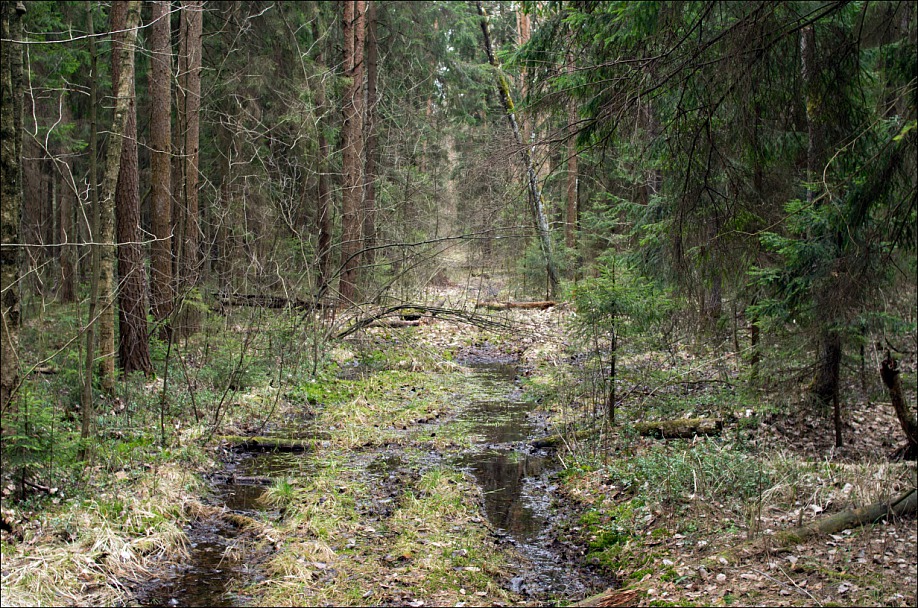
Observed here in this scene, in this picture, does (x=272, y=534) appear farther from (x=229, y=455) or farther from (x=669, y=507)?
(x=669, y=507)

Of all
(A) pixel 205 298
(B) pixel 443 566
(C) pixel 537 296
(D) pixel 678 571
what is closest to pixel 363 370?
(A) pixel 205 298

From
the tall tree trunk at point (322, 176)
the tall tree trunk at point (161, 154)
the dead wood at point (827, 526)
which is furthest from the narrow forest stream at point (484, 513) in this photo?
the tall tree trunk at point (322, 176)

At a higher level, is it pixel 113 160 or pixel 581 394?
pixel 113 160

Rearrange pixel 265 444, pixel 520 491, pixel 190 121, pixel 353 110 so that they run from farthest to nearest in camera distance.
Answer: pixel 353 110
pixel 190 121
pixel 265 444
pixel 520 491

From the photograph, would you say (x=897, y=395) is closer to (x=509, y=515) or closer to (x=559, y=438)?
(x=509, y=515)

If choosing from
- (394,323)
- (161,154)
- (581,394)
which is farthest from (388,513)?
(394,323)

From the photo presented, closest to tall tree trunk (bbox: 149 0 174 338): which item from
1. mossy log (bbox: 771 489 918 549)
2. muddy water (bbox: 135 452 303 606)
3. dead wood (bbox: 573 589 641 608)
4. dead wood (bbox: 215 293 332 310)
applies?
dead wood (bbox: 215 293 332 310)

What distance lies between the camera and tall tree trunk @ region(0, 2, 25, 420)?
5352mm

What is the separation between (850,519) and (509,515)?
306cm

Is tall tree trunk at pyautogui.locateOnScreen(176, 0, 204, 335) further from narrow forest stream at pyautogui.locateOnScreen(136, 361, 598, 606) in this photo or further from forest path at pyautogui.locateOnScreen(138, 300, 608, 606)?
narrow forest stream at pyautogui.locateOnScreen(136, 361, 598, 606)

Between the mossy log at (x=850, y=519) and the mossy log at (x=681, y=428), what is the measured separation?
9.71ft

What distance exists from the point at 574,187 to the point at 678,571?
58.9ft

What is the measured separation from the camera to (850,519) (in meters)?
5.00

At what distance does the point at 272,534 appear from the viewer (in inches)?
239
